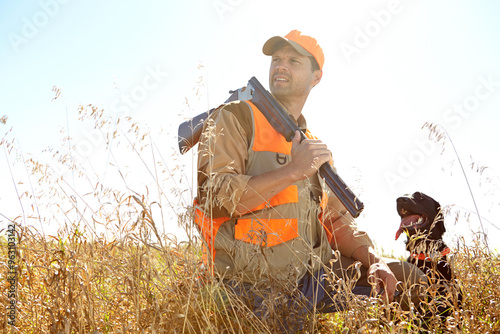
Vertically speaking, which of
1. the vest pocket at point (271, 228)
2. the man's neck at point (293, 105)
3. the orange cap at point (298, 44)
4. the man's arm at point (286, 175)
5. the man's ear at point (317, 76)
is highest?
the orange cap at point (298, 44)

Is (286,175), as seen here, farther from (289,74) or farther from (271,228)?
(289,74)

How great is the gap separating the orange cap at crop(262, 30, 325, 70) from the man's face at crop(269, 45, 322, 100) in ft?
0.20

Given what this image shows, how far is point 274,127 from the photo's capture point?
3465 millimetres

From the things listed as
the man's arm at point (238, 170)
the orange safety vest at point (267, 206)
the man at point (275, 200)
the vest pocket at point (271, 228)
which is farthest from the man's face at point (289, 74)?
the vest pocket at point (271, 228)

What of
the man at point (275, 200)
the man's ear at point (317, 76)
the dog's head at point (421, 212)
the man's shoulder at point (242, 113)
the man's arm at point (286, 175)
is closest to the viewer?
the man at point (275, 200)

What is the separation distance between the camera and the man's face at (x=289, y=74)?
392 cm

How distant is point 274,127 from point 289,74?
73 centimetres

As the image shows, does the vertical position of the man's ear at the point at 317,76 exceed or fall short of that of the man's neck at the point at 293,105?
it exceeds it

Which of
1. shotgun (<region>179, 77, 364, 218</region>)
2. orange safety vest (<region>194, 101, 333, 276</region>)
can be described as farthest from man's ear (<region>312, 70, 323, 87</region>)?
orange safety vest (<region>194, 101, 333, 276</region>)

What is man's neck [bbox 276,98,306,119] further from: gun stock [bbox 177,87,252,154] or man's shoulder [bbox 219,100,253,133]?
gun stock [bbox 177,87,252,154]

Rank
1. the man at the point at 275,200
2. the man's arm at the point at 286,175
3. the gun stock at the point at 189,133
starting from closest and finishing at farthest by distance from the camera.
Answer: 1. the man at the point at 275,200
2. the man's arm at the point at 286,175
3. the gun stock at the point at 189,133

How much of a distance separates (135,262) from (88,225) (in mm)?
550

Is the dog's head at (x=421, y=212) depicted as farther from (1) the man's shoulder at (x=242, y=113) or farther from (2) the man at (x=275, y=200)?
(1) the man's shoulder at (x=242, y=113)

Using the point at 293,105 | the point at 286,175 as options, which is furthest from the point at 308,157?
the point at 293,105
